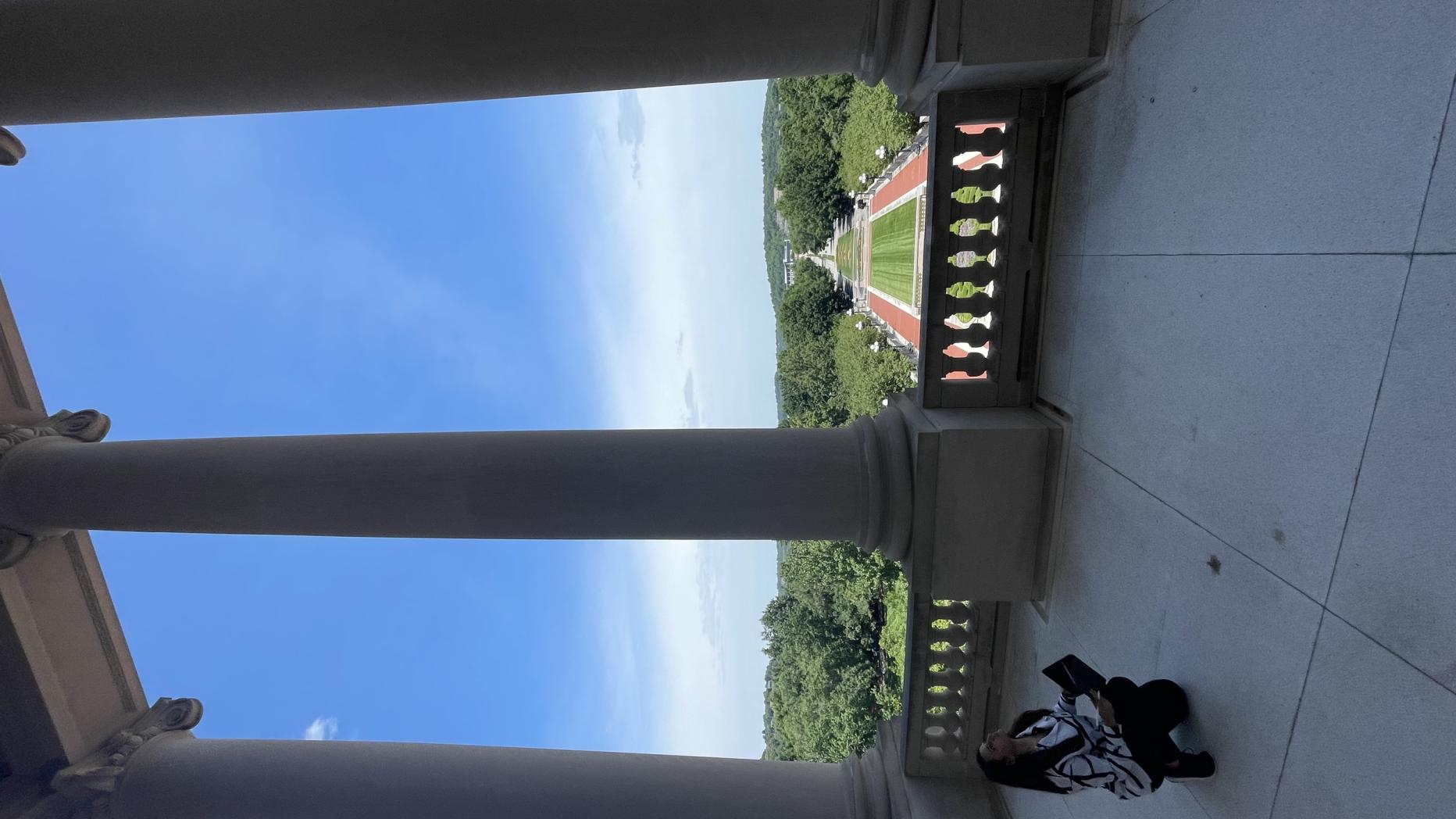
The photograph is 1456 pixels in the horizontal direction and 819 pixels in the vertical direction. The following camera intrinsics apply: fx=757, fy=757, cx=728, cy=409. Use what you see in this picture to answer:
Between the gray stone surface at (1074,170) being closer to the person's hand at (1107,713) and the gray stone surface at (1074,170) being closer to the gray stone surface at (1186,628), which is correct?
the gray stone surface at (1186,628)

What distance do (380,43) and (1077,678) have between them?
18.4 meters

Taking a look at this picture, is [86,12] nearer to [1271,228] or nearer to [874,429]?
[874,429]

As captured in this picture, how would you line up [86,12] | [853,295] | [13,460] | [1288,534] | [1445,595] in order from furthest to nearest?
1. [853,295]
2. [13,460]
3. [86,12]
4. [1288,534]
5. [1445,595]

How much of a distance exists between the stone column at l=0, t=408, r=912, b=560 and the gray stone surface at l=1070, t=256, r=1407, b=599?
5532 millimetres

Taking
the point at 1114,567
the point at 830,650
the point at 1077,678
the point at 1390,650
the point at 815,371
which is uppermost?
the point at 1390,650

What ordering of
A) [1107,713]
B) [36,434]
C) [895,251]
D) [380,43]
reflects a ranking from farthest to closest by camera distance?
[895,251] → [36,434] → [380,43] → [1107,713]

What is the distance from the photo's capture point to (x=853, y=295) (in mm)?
143375

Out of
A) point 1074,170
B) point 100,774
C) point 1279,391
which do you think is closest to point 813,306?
point 1074,170

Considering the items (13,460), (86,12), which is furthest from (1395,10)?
(13,460)

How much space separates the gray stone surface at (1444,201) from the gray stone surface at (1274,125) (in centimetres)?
14

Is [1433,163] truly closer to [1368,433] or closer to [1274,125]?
[1274,125]

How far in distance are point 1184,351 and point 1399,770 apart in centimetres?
651

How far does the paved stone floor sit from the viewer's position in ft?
27.6

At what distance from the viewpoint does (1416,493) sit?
848cm
